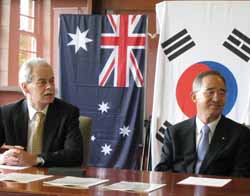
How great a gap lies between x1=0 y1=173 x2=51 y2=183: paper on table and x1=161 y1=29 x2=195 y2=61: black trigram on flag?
2456 millimetres

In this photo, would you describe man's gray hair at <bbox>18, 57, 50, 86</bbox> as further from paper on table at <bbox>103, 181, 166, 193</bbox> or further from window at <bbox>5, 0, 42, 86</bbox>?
window at <bbox>5, 0, 42, 86</bbox>

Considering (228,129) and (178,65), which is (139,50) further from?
(228,129)

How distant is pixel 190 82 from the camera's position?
4332mm

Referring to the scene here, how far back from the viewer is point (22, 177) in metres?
2.09

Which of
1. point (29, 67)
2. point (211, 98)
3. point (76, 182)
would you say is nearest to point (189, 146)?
point (211, 98)

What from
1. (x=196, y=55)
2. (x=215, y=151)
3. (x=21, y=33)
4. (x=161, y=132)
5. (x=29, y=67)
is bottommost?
(x=161, y=132)

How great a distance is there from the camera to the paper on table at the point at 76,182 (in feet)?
6.28

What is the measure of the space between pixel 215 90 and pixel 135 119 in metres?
2.05

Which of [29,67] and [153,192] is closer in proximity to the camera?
[153,192]

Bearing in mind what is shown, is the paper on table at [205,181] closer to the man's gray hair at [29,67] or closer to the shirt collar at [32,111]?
the shirt collar at [32,111]

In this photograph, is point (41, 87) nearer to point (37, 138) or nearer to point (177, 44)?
point (37, 138)

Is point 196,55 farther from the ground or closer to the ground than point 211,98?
farther from the ground

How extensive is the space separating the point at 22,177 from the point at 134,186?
19.5 inches

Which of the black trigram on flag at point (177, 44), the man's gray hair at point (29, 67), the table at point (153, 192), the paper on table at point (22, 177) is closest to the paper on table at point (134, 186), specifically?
the table at point (153, 192)
